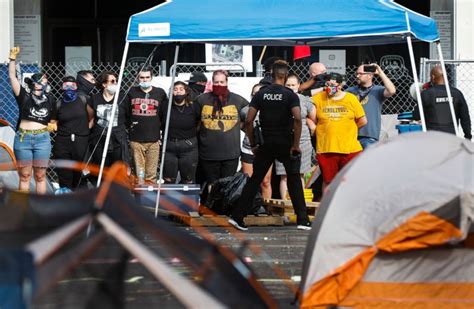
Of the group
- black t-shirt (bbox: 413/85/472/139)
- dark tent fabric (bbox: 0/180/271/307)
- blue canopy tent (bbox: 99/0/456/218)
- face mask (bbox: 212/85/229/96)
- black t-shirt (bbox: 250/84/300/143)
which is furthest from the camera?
face mask (bbox: 212/85/229/96)

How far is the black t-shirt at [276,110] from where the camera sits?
11867 mm

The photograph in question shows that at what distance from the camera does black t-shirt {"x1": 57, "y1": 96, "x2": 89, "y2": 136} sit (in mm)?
13648

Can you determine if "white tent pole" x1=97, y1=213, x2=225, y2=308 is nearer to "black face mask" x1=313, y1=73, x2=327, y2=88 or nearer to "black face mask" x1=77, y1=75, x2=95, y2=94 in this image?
"black face mask" x1=313, y1=73, x2=327, y2=88

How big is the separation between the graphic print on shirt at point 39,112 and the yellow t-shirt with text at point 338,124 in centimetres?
336

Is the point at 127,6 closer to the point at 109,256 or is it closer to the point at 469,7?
the point at 469,7

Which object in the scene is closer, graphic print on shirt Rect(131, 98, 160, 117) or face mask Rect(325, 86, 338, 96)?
face mask Rect(325, 86, 338, 96)

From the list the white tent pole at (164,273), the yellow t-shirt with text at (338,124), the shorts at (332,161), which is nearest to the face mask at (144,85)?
the yellow t-shirt with text at (338,124)

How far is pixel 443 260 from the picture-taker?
283 inches

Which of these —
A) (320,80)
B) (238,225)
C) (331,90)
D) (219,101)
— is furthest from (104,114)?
(331,90)

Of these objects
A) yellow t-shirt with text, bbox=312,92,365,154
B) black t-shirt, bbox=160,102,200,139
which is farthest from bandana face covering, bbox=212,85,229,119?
yellow t-shirt with text, bbox=312,92,365,154

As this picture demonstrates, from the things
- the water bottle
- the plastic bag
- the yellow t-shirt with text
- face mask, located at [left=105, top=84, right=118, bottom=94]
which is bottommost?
the plastic bag

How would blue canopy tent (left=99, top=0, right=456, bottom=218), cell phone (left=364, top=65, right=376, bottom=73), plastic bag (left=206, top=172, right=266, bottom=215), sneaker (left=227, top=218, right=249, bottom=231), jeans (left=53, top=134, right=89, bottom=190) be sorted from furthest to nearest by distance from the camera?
jeans (left=53, top=134, right=89, bottom=190) → cell phone (left=364, top=65, right=376, bottom=73) → plastic bag (left=206, top=172, right=266, bottom=215) → sneaker (left=227, top=218, right=249, bottom=231) → blue canopy tent (left=99, top=0, right=456, bottom=218)

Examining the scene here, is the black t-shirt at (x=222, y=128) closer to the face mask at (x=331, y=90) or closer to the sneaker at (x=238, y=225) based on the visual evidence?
the face mask at (x=331, y=90)

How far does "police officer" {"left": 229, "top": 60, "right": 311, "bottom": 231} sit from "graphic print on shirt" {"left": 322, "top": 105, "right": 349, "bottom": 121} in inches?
26.1
